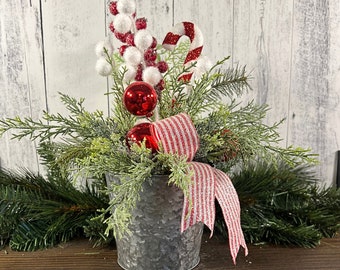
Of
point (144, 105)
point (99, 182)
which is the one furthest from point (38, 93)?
point (144, 105)

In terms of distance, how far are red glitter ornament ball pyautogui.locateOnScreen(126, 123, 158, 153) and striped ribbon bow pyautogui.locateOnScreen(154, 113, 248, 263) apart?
0.08ft

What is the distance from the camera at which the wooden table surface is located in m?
0.73

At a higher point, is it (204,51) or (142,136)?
(204,51)

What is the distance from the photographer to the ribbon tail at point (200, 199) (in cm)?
58

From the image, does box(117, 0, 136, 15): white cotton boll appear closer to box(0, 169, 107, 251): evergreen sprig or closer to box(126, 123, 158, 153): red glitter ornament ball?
box(126, 123, 158, 153): red glitter ornament ball

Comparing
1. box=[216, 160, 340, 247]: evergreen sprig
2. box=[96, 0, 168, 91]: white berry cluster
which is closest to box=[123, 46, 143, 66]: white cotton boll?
box=[96, 0, 168, 91]: white berry cluster

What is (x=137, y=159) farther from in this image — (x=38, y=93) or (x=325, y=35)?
(x=325, y=35)

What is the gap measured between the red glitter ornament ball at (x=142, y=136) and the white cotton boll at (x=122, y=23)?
5.6 inches

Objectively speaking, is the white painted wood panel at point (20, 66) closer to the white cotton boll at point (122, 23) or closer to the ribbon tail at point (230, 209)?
the white cotton boll at point (122, 23)

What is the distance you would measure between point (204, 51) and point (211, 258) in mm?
462

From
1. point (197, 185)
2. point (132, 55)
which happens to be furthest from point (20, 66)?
point (197, 185)

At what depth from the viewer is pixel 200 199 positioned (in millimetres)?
587

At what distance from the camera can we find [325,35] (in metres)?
1.00

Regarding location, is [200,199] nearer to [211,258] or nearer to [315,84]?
[211,258]
